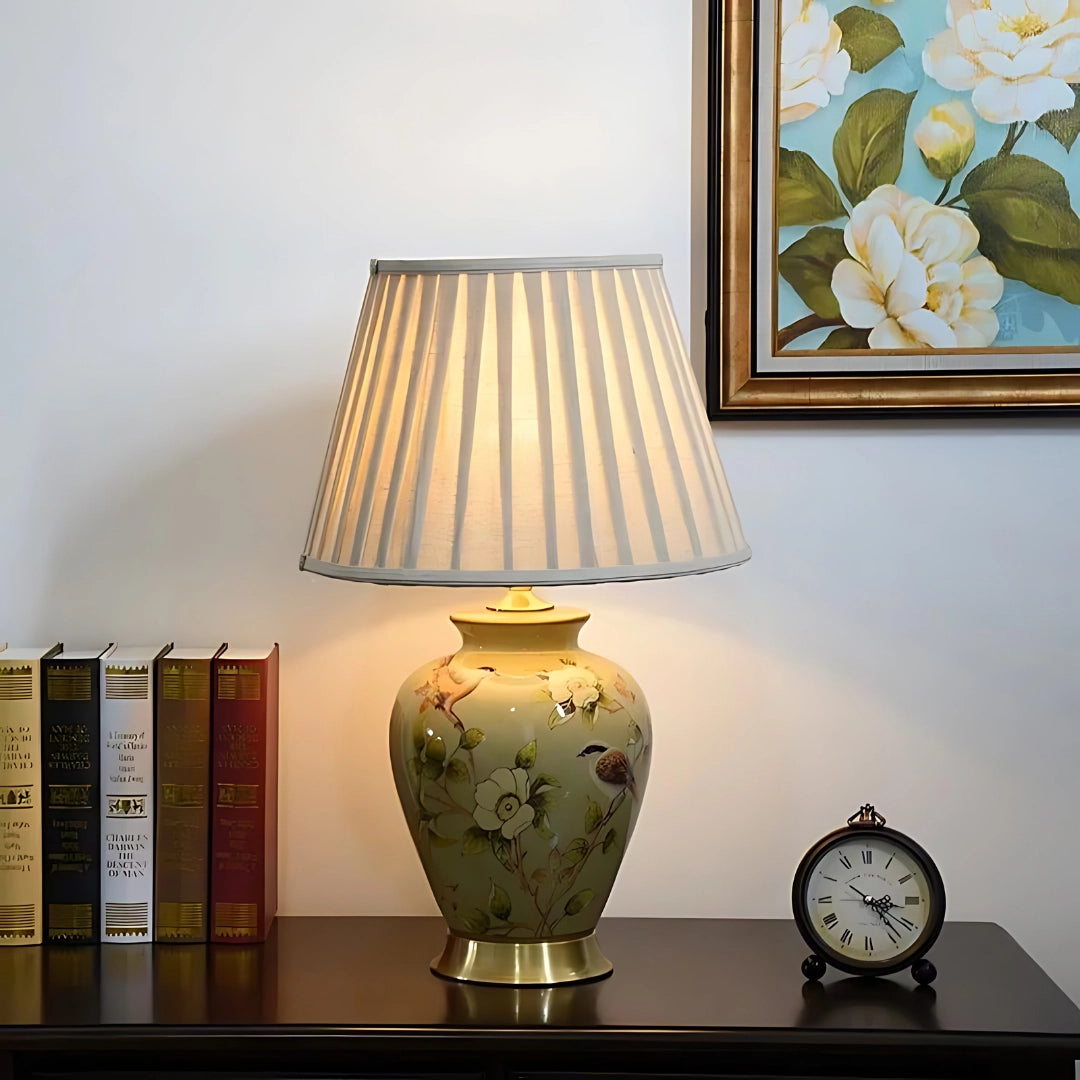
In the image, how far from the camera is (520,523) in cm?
100

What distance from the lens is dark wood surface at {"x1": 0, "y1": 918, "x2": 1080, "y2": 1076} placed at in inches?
42.3

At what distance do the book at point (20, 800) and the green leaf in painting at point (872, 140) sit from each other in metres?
0.97

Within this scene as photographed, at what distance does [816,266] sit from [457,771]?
0.66 metres

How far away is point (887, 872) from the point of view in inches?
47.0

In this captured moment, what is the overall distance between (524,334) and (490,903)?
0.49m

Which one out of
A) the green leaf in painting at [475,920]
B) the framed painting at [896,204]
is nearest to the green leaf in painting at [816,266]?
the framed painting at [896,204]

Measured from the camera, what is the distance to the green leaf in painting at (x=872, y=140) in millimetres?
1357

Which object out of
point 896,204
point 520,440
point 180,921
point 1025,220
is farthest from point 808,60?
point 180,921

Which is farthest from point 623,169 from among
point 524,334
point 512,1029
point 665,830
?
point 512,1029

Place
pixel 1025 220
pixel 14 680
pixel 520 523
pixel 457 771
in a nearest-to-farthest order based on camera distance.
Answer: pixel 520 523 → pixel 457 771 → pixel 14 680 → pixel 1025 220

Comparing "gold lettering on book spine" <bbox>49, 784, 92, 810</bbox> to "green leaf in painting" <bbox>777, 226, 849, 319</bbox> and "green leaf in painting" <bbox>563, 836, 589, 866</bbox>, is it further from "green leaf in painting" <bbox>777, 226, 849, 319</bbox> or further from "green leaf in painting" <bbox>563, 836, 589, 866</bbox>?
"green leaf in painting" <bbox>777, 226, 849, 319</bbox>

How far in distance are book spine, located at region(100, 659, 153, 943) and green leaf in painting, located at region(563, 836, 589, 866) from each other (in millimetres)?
435

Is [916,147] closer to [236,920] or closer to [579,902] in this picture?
[579,902]

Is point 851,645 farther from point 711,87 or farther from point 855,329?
point 711,87
